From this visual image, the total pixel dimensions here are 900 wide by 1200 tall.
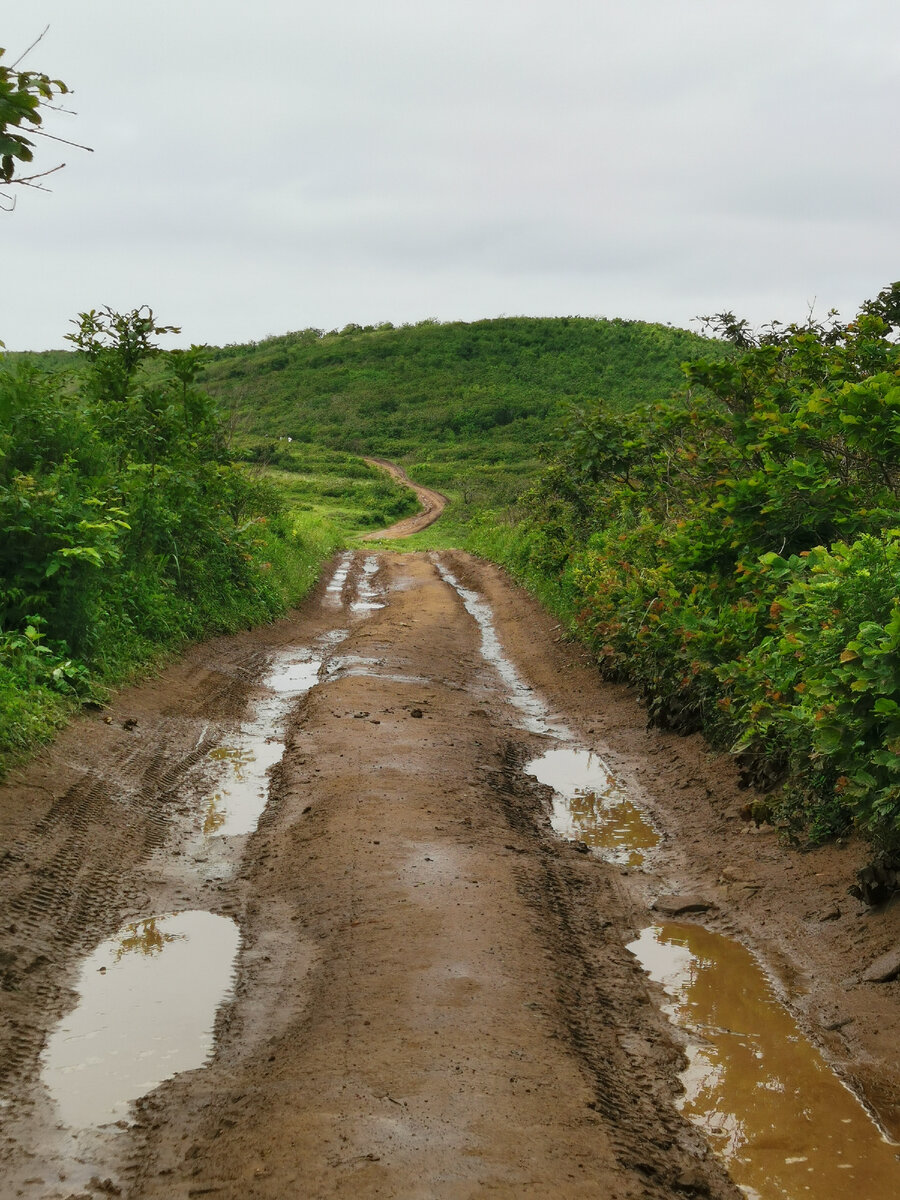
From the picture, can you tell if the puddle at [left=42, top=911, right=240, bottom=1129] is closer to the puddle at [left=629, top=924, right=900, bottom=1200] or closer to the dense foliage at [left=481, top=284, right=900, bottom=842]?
the puddle at [left=629, top=924, right=900, bottom=1200]

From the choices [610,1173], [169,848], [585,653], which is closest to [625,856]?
[169,848]

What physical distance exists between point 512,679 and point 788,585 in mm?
5167

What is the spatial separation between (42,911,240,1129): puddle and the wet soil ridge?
2882 centimetres

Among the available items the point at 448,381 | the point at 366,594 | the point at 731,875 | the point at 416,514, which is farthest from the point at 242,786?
the point at 448,381

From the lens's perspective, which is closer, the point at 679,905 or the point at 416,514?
the point at 679,905

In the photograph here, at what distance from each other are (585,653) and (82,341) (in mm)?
8083

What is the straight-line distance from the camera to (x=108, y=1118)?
347cm

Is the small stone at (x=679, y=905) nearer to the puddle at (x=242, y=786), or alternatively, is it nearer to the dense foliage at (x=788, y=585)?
the dense foliage at (x=788, y=585)

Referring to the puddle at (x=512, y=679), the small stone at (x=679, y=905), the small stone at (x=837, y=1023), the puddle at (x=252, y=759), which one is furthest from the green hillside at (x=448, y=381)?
the small stone at (x=837, y=1023)

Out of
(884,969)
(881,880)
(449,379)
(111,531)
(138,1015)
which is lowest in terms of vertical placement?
(138,1015)

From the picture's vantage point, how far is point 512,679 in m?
12.0

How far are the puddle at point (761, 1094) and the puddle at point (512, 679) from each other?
4.56m

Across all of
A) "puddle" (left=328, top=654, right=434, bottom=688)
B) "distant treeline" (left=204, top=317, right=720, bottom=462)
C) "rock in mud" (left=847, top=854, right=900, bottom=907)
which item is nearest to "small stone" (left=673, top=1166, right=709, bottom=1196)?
"rock in mud" (left=847, top=854, right=900, bottom=907)

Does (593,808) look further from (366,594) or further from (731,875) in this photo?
(366,594)
